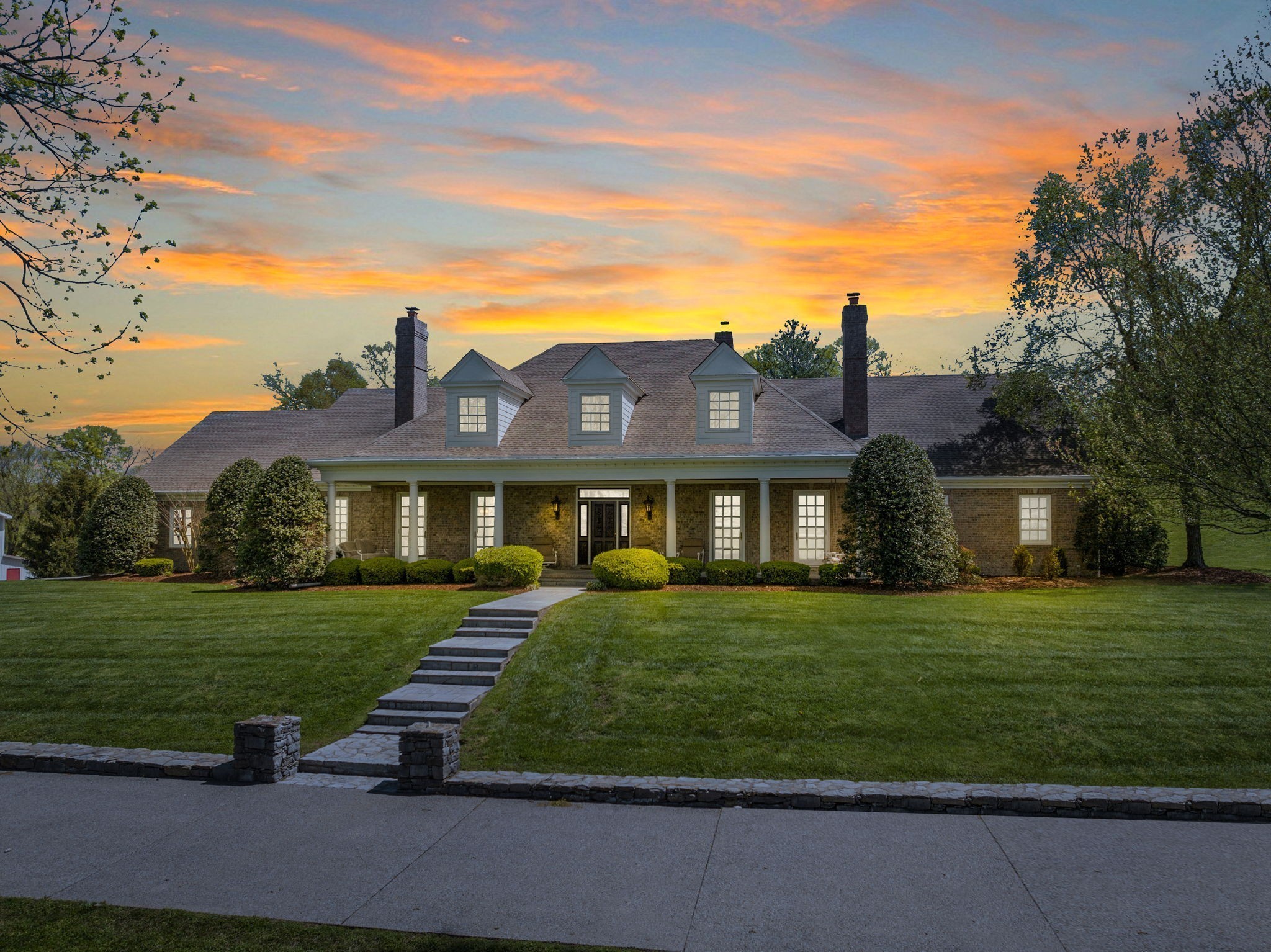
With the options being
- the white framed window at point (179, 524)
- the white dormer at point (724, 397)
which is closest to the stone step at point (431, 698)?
the white dormer at point (724, 397)

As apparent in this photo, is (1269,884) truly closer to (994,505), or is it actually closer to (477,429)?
(994,505)

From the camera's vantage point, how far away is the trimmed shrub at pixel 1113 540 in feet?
71.2

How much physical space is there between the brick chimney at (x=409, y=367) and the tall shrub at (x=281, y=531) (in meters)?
5.07

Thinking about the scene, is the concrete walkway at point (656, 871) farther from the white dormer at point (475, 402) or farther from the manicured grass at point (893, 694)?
the white dormer at point (475, 402)

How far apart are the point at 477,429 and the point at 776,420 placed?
27.6ft

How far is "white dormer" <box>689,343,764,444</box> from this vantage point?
21.7 m

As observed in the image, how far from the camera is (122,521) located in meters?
25.5

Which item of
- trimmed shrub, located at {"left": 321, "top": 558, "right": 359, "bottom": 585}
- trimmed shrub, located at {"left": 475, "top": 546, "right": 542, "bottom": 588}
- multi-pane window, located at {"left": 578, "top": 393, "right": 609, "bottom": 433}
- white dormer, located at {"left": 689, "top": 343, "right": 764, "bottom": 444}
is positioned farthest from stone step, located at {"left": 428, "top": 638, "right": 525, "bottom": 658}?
white dormer, located at {"left": 689, "top": 343, "right": 764, "bottom": 444}

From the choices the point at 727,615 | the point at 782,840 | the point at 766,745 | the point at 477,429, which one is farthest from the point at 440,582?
the point at 782,840

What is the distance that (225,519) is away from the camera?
23.1m

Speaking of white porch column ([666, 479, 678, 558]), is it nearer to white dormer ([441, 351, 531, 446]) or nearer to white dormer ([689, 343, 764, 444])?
white dormer ([689, 343, 764, 444])

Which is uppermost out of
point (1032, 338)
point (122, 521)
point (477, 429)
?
point (1032, 338)

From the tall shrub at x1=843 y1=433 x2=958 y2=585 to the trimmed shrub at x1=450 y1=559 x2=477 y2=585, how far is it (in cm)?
915

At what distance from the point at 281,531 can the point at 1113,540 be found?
21753 mm
